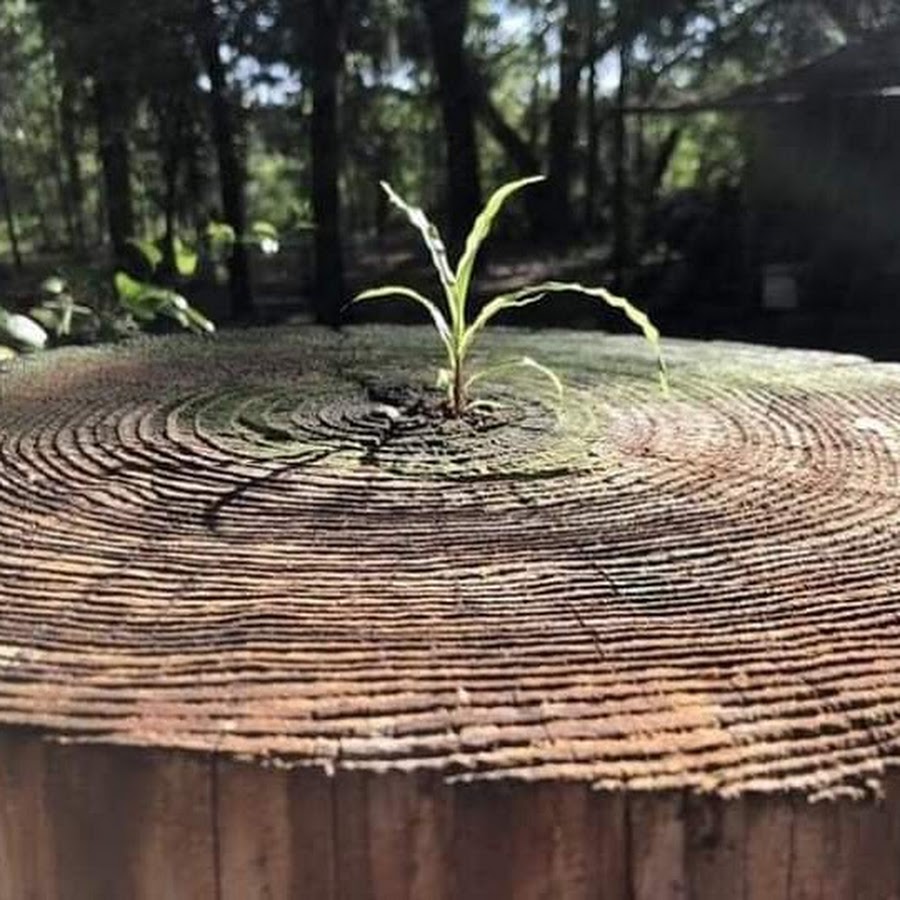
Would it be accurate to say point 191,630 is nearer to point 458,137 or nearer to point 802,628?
point 802,628

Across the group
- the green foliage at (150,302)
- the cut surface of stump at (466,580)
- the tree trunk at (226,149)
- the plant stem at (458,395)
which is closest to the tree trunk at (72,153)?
the tree trunk at (226,149)

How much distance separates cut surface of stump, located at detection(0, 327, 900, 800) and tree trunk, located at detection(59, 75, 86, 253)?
11.0 meters

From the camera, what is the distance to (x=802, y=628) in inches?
63.1

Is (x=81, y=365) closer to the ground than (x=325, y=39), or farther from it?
closer to the ground

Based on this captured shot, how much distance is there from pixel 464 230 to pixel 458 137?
1.00 meters

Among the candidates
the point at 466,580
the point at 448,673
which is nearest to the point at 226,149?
the point at 466,580

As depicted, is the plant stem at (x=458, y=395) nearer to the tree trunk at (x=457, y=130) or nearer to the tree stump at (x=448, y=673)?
the tree stump at (x=448, y=673)

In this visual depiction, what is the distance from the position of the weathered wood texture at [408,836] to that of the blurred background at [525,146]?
7189mm

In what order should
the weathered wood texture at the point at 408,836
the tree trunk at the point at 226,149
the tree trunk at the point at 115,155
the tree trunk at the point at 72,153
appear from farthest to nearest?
the tree trunk at the point at 72,153
the tree trunk at the point at 115,155
the tree trunk at the point at 226,149
the weathered wood texture at the point at 408,836

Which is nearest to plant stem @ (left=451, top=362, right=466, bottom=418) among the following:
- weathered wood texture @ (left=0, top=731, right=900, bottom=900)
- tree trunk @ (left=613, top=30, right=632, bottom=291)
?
weathered wood texture @ (left=0, top=731, right=900, bottom=900)

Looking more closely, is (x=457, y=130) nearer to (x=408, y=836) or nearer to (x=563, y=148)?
(x=563, y=148)

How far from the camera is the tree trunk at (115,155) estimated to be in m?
12.4

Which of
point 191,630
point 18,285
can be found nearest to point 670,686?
point 191,630

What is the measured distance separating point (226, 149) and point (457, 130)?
3056 mm
